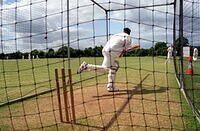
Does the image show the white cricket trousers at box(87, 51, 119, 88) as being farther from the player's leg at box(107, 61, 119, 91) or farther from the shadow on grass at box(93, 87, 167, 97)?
the shadow on grass at box(93, 87, 167, 97)

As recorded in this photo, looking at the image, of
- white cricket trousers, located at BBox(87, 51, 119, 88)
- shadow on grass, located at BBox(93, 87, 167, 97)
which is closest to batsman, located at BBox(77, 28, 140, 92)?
white cricket trousers, located at BBox(87, 51, 119, 88)

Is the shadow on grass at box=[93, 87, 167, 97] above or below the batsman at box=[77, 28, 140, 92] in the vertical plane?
below

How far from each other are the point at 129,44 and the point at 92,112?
327cm

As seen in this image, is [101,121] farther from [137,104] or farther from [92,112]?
[137,104]

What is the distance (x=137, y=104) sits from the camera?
948 cm

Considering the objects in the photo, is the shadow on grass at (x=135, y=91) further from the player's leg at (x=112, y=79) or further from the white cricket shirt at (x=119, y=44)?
the white cricket shirt at (x=119, y=44)

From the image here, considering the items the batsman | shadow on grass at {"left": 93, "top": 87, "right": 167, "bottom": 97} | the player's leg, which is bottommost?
shadow on grass at {"left": 93, "top": 87, "right": 167, "bottom": 97}

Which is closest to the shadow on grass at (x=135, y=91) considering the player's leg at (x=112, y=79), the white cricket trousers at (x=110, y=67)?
the player's leg at (x=112, y=79)

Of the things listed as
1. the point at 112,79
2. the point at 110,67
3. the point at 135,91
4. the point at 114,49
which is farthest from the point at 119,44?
the point at 135,91

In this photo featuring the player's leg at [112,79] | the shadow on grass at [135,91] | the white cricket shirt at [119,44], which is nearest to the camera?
the shadow on grass at [135,91]

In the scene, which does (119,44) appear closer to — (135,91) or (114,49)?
(114,49)

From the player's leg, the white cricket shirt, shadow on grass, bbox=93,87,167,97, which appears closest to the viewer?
shadow on grass, bbox=93,87,167,97

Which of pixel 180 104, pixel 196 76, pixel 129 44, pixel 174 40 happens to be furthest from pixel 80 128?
pixel 196 76

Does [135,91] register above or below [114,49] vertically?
below
